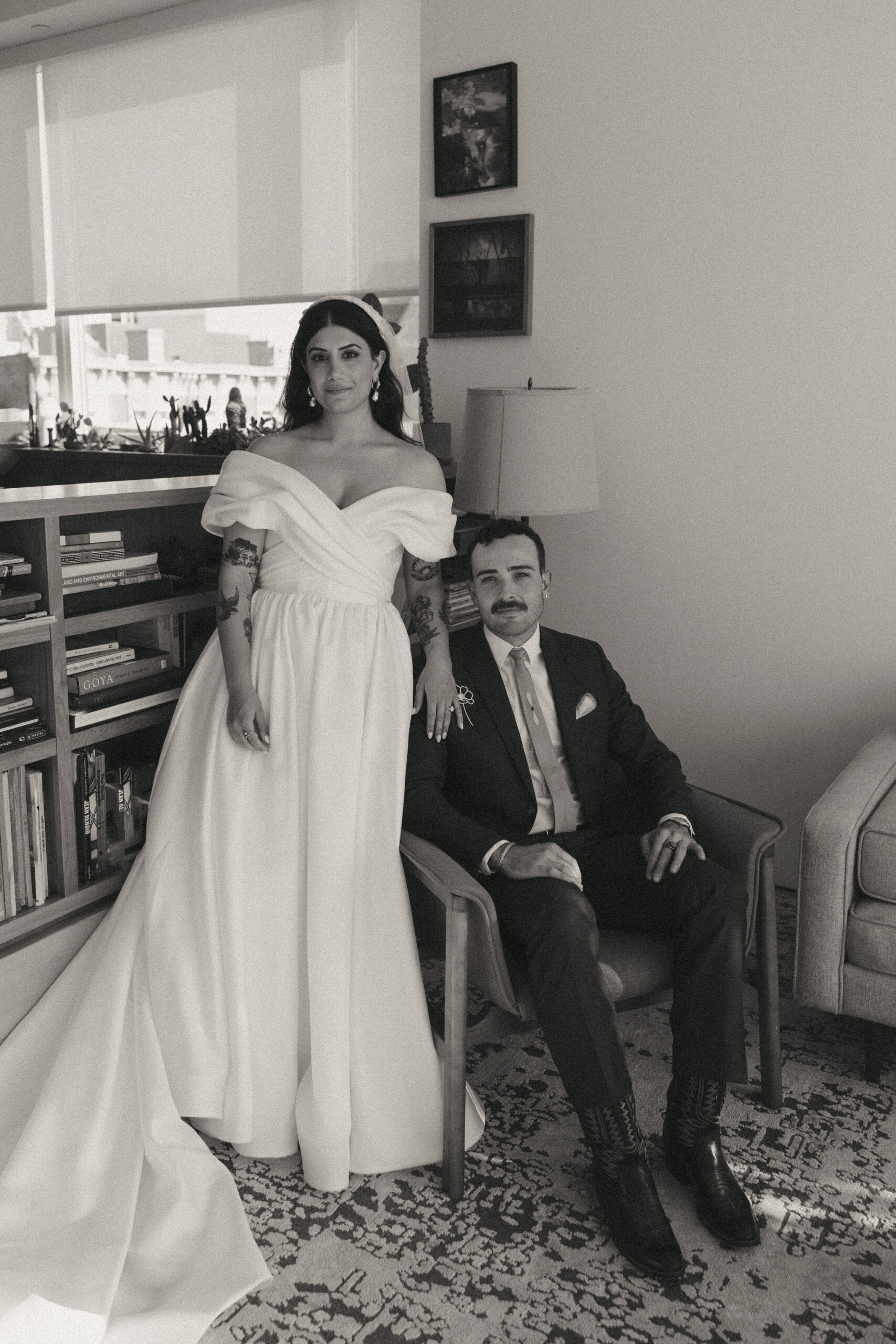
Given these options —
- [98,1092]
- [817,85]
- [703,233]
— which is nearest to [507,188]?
[703,233]

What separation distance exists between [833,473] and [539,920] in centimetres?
174

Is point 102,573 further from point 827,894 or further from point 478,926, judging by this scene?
point 827,894

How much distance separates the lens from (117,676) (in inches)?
98.9

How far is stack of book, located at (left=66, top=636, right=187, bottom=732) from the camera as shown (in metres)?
2.43

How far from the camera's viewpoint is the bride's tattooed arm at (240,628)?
2.26 m

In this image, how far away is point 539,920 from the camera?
2.04 m

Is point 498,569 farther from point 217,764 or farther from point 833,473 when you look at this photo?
point 833,473

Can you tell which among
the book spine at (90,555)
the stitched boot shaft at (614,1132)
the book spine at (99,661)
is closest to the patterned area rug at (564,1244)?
the stitched boot shaft at (614,1132)

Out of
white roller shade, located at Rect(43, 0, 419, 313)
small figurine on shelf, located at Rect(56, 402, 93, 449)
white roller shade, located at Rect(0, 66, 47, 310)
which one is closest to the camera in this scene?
white roller shade, located at Rect(43, 0, 419, 313)

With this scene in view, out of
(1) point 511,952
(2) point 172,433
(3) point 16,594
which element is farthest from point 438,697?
(2) point 172,433

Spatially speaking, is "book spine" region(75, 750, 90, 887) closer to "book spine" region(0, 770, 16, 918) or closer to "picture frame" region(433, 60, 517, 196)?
"book spine" region(0, 770, 16, 918)

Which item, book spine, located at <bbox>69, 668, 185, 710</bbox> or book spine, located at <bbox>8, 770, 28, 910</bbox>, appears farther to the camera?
book spine, located at <bbox>69, 668, 185, 710</bbox>

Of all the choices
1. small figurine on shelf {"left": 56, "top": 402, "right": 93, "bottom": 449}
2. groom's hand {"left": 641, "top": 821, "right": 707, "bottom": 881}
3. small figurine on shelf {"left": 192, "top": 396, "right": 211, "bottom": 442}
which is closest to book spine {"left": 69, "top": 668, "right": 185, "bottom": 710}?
groom's hand {"left": 641, "top": 821, "right": 707, "bottom": 881}

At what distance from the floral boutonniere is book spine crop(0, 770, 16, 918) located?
36.8 inches
